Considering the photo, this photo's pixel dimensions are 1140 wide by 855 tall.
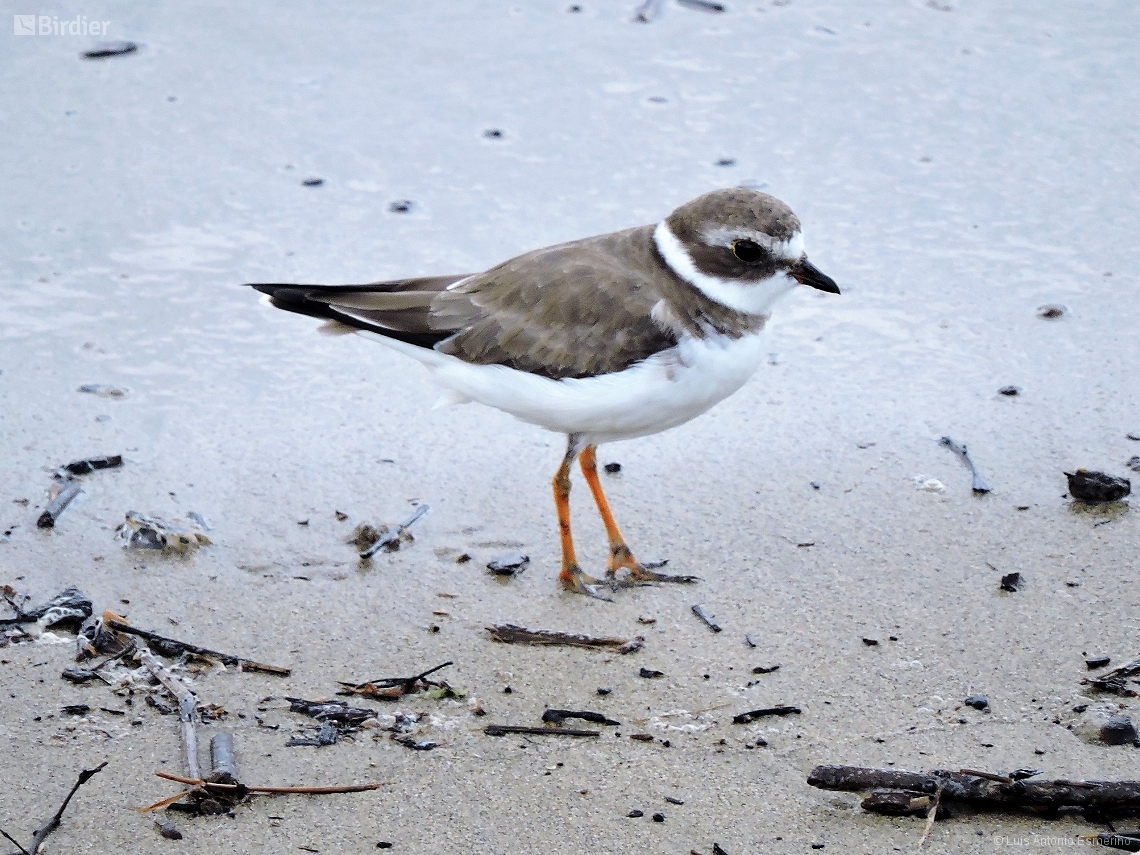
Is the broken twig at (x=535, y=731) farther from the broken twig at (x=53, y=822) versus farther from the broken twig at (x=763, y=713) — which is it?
the broken twig at (x=53, y=822)

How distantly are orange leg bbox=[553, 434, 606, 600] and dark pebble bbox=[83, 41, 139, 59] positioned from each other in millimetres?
4459

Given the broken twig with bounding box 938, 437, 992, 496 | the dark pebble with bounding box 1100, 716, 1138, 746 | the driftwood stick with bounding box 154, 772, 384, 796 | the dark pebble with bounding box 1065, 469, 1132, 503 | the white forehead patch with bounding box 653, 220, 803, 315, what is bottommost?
the driftwood stick with bounding box 154, 772, 384, 796

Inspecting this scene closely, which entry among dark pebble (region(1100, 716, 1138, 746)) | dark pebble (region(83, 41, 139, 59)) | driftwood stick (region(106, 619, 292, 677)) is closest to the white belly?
driftwood stick (region(106, 619, 292, 677))

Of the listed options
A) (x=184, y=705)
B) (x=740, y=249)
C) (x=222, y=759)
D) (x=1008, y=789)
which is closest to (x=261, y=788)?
(x=222, y=759)

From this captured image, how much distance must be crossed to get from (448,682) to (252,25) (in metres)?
5.23

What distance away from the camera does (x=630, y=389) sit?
4441 millimetres

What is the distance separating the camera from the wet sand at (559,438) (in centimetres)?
360

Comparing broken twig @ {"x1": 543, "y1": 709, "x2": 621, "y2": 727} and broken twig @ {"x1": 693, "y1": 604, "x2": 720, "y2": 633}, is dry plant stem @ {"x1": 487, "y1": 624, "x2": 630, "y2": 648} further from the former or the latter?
broken twig @ {"x1": 543, "y1": 709, "x2": 621, "y2": 727}

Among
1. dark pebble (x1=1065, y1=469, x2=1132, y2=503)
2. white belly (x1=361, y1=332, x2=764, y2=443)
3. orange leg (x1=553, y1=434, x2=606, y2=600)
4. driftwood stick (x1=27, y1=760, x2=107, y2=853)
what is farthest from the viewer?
dark pebble (x1=1065, y1=469, x2=1132, y2=503)

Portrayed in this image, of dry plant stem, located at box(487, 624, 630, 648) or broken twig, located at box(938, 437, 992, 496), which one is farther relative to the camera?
broken twig, located at box(938, 437, 992, 496)

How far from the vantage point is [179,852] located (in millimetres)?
3199

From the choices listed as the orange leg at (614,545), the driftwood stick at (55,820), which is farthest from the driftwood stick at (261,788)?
the orange leg at (614,545)

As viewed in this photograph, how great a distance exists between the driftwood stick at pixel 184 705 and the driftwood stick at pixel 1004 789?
1.66 m

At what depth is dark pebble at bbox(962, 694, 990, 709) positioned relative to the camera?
3836 mm
